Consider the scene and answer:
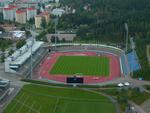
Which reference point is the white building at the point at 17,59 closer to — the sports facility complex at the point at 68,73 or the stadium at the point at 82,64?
the sports facility complex at the point at 68,73

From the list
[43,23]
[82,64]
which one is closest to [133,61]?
[82,64]

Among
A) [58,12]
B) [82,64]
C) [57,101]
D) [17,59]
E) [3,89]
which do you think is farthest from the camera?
[58,12]

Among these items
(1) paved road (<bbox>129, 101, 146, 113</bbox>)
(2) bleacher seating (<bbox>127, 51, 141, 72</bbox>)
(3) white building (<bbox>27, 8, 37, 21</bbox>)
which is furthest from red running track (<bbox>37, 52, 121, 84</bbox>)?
(3) white building (<bbox>27, 8, 37, 21</bbox>)

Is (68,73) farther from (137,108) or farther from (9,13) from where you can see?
(9,13)

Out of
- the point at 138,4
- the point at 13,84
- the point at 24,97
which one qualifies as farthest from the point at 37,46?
the point at 138,4

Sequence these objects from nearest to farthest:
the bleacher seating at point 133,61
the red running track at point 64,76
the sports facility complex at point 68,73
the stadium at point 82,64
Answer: the sports facility complex at point 68,73 → the red running track at point 64,76 → the stadium at point 82,64 → the bleacher seating at point 133,61

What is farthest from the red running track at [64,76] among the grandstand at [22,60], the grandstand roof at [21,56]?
the grandstand roof at [21,56]
